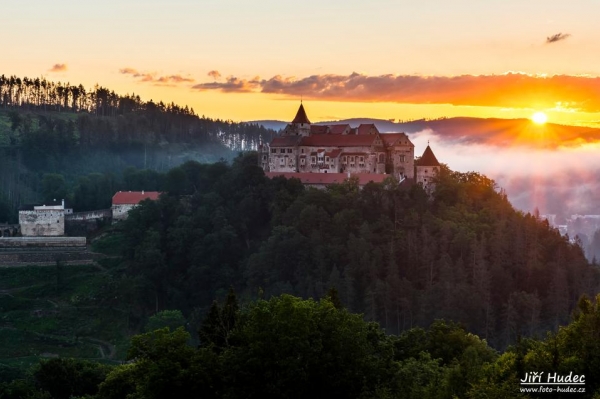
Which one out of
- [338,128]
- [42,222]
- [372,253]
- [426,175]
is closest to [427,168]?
[426,175]

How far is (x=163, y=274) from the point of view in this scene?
7462cm

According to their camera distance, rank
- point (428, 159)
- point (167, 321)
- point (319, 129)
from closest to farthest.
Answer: point (167, 321)
point (428, 159)
point (319, 129)

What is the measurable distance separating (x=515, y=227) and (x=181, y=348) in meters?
49.2

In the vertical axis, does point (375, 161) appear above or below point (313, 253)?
above

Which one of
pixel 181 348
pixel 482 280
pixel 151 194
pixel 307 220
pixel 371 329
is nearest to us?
pixel 181 348

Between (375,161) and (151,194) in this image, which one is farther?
(151,194)

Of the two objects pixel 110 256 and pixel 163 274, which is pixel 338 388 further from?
pixel 110 256

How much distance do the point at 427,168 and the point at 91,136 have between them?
59.5 m

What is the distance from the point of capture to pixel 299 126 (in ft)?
281

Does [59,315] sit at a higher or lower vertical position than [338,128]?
lower

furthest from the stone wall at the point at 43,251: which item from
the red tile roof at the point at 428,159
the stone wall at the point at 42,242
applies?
the red tile roof at the point at 428,159

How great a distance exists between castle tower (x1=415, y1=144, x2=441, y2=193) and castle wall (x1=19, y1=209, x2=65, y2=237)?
34.7m

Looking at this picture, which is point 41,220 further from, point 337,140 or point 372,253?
point 372,253

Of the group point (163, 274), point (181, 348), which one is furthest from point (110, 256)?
point (181, 348)
